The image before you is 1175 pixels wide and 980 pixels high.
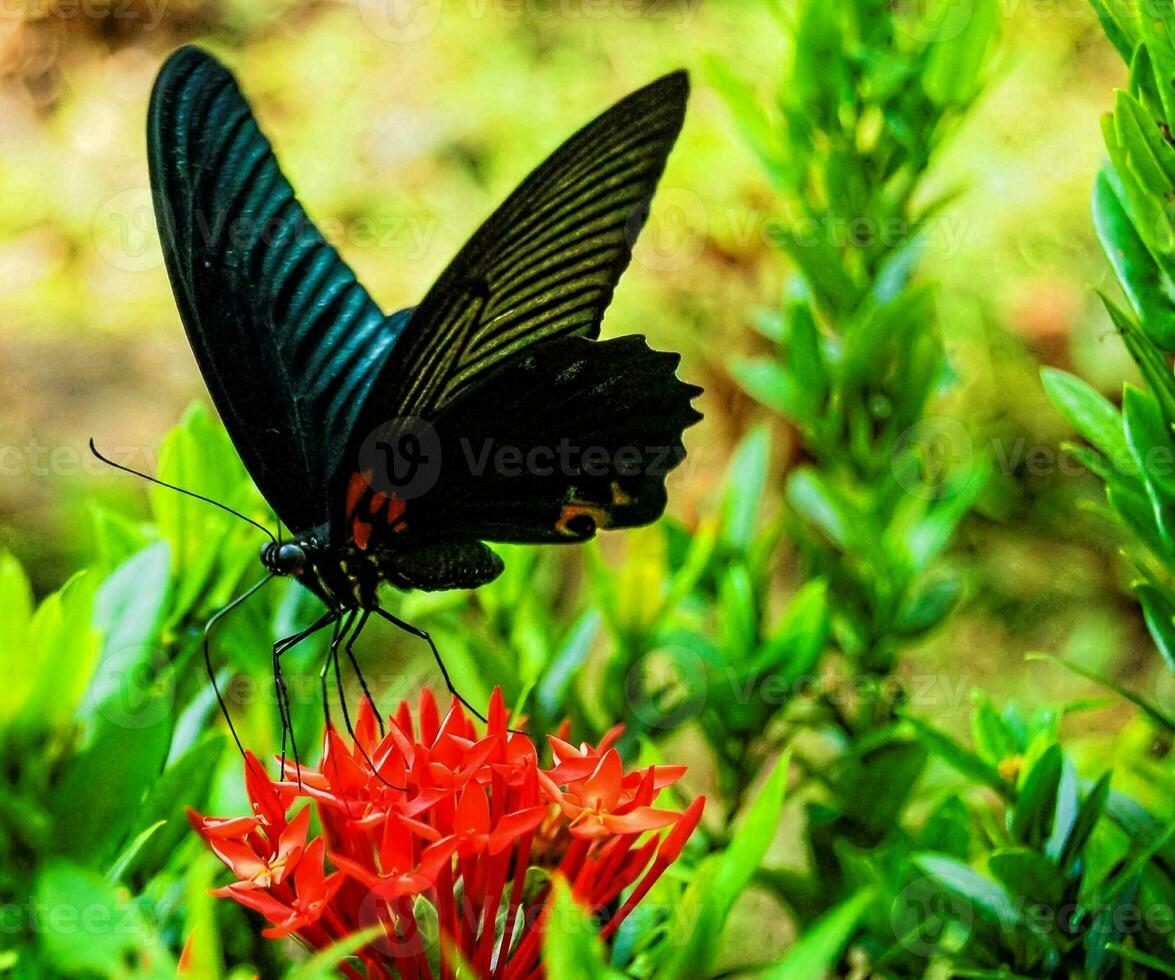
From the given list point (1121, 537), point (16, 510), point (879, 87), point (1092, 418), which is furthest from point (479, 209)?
point (1092, 418)

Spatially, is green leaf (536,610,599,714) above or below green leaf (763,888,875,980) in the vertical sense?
above

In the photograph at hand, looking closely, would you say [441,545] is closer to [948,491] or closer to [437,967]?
[437,967]

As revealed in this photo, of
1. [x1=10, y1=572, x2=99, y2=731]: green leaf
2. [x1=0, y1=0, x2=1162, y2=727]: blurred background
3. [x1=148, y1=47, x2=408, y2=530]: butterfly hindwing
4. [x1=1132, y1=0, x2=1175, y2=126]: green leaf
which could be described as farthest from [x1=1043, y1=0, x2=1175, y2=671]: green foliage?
[x1=0, y1=0, x2=1162, y2=727]: blurred background

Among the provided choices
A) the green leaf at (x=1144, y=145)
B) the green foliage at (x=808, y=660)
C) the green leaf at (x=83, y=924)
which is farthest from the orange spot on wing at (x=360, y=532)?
the green leaf at (x=1144, y=145)

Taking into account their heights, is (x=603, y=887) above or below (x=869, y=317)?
below

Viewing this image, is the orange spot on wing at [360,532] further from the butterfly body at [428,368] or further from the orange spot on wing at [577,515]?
the orange spot on wing at [577,515]

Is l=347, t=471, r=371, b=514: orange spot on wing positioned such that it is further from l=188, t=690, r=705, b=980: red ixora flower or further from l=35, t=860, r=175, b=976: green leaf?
l=35, t=860, r=175, b=976: green leaf
